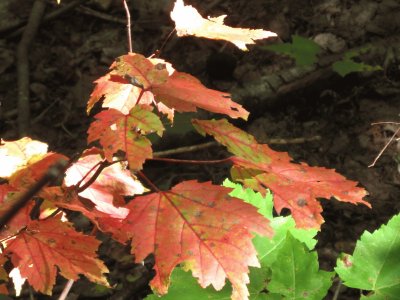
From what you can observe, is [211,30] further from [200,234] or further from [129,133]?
Answer: [200,234]

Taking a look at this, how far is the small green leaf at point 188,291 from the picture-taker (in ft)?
3.95

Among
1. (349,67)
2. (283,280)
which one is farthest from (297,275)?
(349,67)

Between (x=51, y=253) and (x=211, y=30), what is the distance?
664 mm

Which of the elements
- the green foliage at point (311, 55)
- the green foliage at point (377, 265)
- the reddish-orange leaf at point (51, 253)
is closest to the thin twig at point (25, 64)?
the green foliage at point (311, 55)

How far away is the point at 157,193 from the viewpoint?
112cm

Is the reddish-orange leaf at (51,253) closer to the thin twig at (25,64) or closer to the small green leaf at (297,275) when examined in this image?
the small green leaf at (297,275)

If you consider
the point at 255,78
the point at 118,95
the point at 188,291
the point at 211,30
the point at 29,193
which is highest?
the point at 29,193

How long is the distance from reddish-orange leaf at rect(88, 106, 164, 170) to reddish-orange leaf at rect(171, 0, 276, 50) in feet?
0.94

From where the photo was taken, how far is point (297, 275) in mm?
1173

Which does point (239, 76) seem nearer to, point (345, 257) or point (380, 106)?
point (380, 106)

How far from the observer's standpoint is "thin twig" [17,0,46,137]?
10.8ft

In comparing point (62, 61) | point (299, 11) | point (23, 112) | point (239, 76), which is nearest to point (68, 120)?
point (23, 112)

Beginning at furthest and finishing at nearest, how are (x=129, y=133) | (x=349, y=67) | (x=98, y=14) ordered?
(x=98, y=14)
(x=349, y=67)
(x=129, y=133)

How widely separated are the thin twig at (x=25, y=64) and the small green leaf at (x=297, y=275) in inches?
95.6
